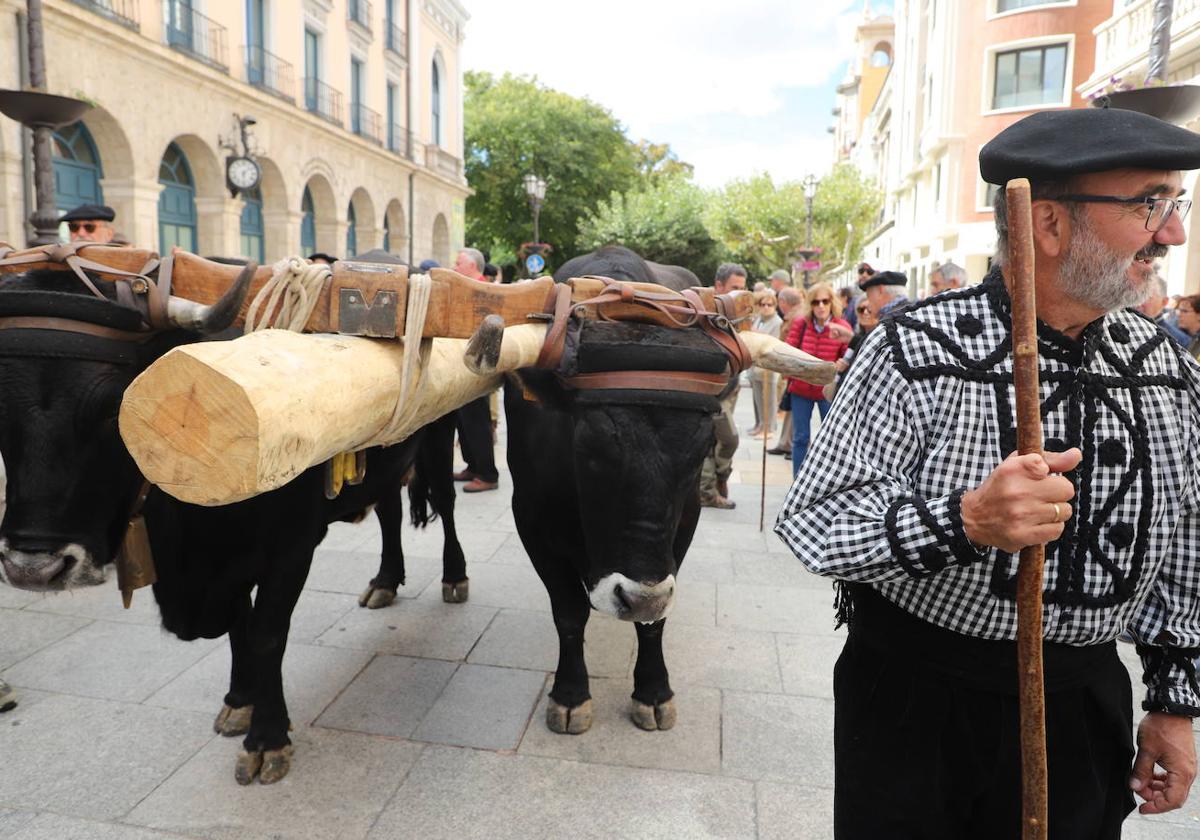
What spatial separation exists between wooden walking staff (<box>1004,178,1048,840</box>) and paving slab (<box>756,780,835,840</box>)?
1.41 metres

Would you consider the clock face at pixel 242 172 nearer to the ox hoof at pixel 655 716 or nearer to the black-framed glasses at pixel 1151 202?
the ox hoof at pixel 655 716

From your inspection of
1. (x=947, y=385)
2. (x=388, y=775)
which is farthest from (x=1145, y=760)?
(x=388, y=775)

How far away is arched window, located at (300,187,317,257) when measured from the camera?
70.7ft

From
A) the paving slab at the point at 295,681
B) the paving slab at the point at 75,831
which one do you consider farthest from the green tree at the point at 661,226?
the paving slab at the point at 75,831

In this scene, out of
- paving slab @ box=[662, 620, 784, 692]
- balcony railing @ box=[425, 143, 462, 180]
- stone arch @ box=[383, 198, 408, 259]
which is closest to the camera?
paving slab @ box=[662, 620, 784, 692]

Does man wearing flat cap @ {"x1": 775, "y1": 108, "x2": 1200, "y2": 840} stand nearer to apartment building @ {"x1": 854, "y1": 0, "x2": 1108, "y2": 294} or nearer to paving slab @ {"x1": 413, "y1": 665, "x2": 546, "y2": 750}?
paving slab @ {"x1": 413, "y1": 665, "x2": 546, "y2": 750}

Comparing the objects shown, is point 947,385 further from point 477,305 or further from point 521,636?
point 521,636

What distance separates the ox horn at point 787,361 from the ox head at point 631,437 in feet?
0.91

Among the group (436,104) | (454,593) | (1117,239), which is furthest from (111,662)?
(436,104)

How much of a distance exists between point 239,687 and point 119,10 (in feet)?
48.7

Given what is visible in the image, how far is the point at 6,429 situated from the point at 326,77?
21.8 metres

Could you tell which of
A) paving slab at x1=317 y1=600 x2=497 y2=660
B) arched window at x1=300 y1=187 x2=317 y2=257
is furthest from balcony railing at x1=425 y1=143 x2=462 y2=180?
paving slab at x1=317 y1=600 x2=497 y2=660

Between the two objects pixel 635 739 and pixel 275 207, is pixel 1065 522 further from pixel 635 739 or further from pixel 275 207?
pixel 275 207

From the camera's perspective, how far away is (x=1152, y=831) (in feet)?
9.18
